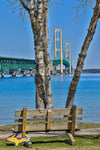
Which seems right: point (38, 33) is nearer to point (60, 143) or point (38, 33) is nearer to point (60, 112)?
point (60, 112)

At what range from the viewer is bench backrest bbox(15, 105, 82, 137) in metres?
5.42

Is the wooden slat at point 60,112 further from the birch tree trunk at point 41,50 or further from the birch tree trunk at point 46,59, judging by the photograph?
the birch tree trunk at point 46,59

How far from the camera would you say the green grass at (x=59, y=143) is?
18.1 ft

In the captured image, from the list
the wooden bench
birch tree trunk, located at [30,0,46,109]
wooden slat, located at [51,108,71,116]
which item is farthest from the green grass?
birch tree trunk, located at [30,0,46,109]

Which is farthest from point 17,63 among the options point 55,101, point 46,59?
point 46,59

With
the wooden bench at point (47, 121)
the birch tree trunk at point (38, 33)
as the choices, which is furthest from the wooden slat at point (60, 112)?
the birch tree trunk at point (38, 33)

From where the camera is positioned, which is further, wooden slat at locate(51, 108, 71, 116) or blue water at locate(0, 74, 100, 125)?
blue water at locate(0, 74, 100, 125)

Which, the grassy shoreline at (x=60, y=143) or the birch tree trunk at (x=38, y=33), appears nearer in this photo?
the grassy shoreline at (x=60, y=143)

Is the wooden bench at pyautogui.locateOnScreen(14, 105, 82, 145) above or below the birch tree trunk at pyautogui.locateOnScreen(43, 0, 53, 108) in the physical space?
below

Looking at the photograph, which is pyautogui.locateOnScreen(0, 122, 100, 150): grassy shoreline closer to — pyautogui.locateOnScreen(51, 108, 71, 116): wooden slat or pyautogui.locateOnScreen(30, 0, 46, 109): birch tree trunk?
pyautogui.locateOnScreen(51, 108, 71, 116): wooden slat

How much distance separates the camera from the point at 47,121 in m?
5.54

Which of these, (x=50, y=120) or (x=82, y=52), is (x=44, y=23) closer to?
(x=82, y=52)

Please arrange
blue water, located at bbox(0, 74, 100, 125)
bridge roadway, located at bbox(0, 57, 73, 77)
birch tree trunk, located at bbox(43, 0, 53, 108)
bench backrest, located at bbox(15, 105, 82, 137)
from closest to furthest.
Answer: bench backrest, located at bbox(15, 105, 82, 137)
birch tree trunk, located at bbox(43, 0, 53, 108)
blue water, located at bbox(0, 74, 100, 125)
bridge roadway, located at bbox(0, 57, 73, 77)

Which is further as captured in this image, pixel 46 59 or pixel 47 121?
pixel 46 59
